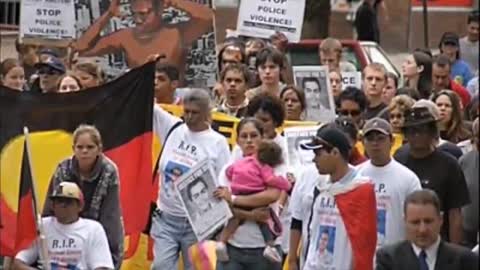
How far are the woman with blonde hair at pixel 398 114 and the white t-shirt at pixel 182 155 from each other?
122 cm

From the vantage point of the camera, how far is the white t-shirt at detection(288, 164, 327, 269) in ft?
37.9

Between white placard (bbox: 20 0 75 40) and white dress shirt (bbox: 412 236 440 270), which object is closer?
white dress shirt (bbox: 412 236 440 270)

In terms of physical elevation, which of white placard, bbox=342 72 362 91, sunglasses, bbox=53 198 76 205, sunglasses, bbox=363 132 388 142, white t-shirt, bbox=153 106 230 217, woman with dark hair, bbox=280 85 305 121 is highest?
white placard, bbox=342 72 362 91

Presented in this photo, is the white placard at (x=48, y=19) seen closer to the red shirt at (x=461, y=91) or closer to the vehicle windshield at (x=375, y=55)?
the red shirt at (x=461, y=91)

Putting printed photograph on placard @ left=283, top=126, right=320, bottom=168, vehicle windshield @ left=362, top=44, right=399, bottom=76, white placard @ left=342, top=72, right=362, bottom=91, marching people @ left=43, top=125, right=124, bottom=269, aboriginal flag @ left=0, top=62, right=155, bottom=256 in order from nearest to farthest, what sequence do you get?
aboriginal flag @ left=0, top=62, right=155, bottom=256 < marching people @ left=43, top=125, right=124, bottom=269 < printed photograph on placard @ left=283, top=126, right=320, bottom=168 < white placard @ left=342, top=72, right=362, bottom=91 < vehicle windshield @ left=362, top=44, right=399, bottom=76

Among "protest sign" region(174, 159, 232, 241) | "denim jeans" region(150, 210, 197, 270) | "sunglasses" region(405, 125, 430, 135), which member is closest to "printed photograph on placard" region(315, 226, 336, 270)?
"sunglasses" region(405, 125, 430, 135)

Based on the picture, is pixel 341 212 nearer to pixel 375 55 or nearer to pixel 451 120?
pixel 451 120

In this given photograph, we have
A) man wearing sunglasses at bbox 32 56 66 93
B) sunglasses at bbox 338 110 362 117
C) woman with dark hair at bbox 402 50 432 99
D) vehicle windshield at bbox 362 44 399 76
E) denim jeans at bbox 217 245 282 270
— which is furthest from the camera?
vehicle windshield at bbox 362 44 399 76

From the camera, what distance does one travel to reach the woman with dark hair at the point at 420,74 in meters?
16.9

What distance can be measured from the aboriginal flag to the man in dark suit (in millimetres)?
2986

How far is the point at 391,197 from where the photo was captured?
1150 cm

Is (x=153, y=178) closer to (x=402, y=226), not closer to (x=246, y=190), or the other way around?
(x=246, y=190)

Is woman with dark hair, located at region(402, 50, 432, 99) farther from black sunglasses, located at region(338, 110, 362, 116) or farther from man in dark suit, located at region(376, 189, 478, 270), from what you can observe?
man in dark suit, located at region(376, 189, 478, 270)

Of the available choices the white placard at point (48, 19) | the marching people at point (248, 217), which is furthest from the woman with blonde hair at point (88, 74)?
the marching people at point (248, 217)
